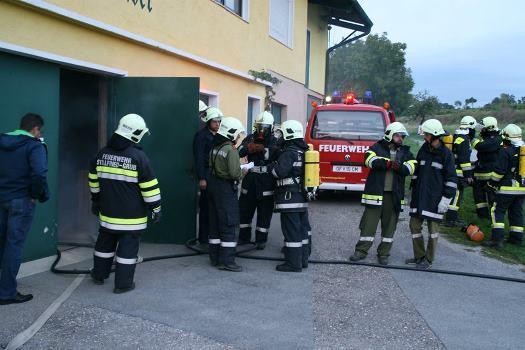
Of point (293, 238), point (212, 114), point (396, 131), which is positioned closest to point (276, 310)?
point (293, 238)

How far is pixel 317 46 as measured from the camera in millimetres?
18828

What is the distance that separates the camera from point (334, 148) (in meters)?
10.1

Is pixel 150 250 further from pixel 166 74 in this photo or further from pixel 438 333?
pixel 438 333

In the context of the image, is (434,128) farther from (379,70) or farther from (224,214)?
(379,70)

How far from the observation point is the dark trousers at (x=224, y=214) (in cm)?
569

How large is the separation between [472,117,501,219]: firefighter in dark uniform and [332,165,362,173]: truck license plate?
247 cm

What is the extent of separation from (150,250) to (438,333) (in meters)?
3.92

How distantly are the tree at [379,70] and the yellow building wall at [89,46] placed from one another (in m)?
41.6

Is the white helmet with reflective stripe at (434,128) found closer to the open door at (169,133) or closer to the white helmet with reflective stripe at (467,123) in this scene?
the white helmet with reflective stripe at (467,123)

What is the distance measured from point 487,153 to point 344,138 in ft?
10.4

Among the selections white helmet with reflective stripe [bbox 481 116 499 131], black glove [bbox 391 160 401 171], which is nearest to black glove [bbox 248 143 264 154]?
black glove [bbox 391 160 401 171]

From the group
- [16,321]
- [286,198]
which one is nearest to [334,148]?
[286,198]

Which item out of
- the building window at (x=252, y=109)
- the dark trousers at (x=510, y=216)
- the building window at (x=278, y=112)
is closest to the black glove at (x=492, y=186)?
the dark trousers at (x=510, y=216)

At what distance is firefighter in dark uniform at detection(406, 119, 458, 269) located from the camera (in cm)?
596
